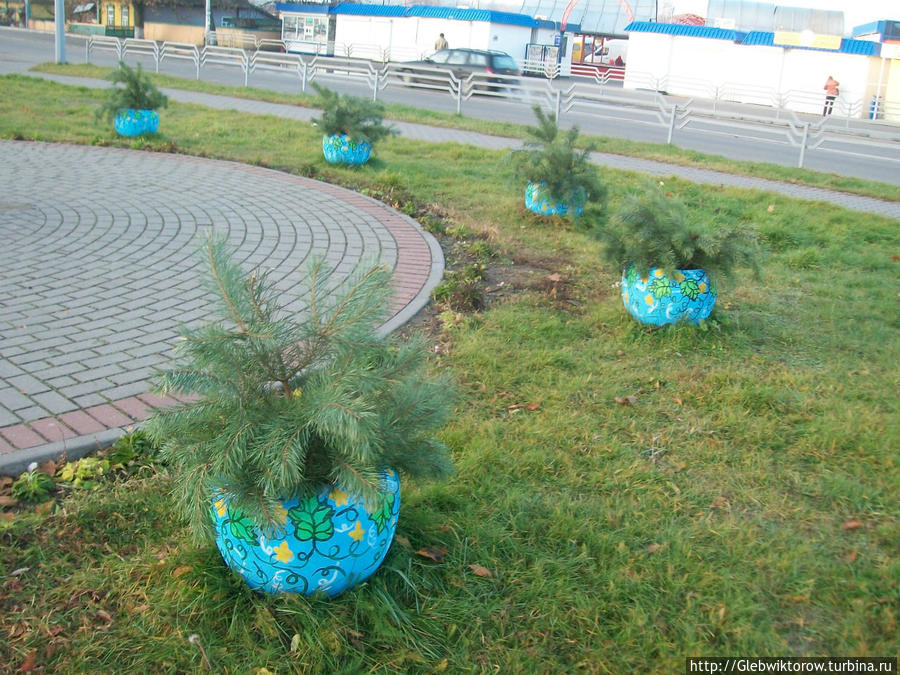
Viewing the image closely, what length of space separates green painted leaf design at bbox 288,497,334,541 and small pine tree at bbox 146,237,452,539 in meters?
0.05

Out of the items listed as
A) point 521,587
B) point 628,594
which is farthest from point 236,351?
point 628,594

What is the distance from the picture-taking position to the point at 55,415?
13.1ft

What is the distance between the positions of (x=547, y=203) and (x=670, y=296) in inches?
138

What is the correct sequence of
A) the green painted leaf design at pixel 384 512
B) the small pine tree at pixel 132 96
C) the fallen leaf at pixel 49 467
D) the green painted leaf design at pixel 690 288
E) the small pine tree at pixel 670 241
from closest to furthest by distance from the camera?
the green painted leaf design at pixel 384 512, the fallen leaf at pixel 49 467, the small pine tree at pixel 670 241, the green painted leaf design at pixel 690 288, the small pine tree at pixel 132 96

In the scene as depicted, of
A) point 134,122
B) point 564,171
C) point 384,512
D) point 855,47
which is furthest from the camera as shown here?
point 855,47

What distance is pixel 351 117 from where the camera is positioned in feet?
34.7

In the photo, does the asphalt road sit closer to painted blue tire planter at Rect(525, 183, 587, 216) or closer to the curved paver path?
painted blue tire planter at Rect(525, 183, 587, 216)

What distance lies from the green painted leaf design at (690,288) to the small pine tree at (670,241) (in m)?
0.12

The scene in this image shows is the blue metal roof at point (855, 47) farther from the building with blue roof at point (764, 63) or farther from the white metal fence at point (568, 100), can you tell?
the white metal fence at point (568, 100)

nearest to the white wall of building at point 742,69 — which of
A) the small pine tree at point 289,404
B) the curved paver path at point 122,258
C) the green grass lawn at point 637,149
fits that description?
the green grass lawn at point 637,149

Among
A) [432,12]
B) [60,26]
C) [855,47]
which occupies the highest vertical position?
[432,12]

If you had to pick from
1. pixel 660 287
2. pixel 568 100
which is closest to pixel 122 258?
pixel 660 287

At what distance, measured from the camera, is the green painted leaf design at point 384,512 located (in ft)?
9.02

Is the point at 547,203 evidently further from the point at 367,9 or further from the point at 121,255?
the point at 367,9
